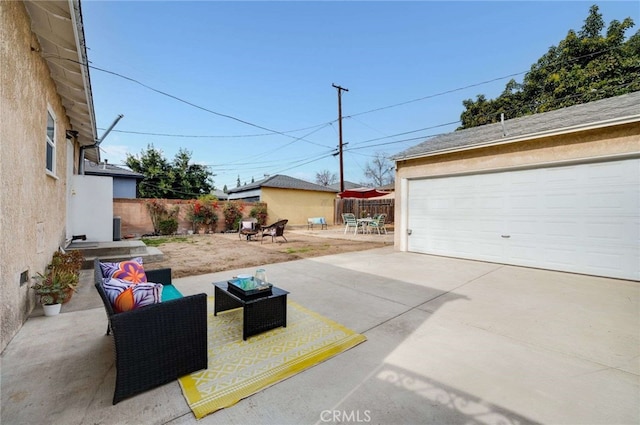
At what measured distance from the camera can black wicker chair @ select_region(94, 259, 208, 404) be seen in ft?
6.12

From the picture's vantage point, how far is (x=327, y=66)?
16109 millimetres

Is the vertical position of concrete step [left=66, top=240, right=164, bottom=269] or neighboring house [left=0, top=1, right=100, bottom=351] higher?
neighboring house [left=0, top=1, right=100, bottom=351]

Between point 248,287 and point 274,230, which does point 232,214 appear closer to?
point 274,230

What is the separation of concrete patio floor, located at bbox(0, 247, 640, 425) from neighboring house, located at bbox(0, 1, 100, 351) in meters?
0.69

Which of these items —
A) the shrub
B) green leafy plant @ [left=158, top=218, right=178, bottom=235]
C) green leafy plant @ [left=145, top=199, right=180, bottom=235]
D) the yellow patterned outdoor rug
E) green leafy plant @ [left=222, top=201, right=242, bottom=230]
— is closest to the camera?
the yellow patterned outdoor rug

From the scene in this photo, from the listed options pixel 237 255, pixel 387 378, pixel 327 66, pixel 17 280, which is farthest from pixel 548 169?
pixel 327 66

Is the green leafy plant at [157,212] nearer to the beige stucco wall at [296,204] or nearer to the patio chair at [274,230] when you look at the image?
the patio chair at [274,230]

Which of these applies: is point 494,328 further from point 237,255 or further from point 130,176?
point 130,176

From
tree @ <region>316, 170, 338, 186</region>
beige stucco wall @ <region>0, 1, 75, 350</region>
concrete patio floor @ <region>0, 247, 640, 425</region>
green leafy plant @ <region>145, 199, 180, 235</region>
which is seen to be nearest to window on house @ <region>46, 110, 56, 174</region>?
beige stucco wall @ <region>0, 1, 75, 350</region>

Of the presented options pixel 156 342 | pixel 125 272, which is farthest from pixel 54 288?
pixel 156 342

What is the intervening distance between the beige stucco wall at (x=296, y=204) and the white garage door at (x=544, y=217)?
38.1 feet

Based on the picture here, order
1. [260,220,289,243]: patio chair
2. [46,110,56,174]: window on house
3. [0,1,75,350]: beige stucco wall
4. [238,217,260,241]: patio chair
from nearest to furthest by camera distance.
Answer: [0,1,75,350]: beige stucco wall, [46,110,56,174]: window on house, [260,220,289,243]: patio chair, [238,217,260,241]: patio chair

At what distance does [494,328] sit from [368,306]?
1.54 meters

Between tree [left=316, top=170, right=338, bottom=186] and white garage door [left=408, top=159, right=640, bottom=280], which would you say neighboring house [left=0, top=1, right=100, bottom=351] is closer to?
white garage door [left=408, top=159, right=640, bottom=280]
